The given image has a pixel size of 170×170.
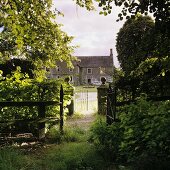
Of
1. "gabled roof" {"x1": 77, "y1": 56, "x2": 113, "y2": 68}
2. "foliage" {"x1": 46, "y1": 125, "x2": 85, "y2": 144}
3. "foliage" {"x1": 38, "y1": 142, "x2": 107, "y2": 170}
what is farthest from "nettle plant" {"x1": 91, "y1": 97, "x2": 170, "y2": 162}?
"gabled roof" {"x1": 77, "y1": 56, "x2": 113, "y2": 68}

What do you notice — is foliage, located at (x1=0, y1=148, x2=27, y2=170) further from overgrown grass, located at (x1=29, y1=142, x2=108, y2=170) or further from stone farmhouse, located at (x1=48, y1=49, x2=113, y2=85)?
stone farmhouse, located at (x1=48, y1=49, x2=113, y2=85)

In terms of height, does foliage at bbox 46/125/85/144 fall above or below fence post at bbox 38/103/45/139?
below

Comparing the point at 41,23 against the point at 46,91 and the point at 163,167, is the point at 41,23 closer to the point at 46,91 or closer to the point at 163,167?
the point at 163,167

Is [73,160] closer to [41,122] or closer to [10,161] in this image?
[10,161]

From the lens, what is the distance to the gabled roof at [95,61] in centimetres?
9381

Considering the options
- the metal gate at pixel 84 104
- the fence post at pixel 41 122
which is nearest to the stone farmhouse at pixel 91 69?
the metal gate at pixel 84 104

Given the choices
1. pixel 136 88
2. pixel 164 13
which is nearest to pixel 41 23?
pixel 164 13

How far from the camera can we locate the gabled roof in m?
93.8

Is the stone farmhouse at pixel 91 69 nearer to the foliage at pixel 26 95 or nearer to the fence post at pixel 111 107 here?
the foliage at pixel 26 95

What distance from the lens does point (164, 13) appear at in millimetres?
4250

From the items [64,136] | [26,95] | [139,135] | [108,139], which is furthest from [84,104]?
[139,135]

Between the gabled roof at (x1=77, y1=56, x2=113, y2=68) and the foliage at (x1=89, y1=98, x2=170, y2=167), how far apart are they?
8524 cm

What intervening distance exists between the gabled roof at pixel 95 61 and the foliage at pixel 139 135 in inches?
3356

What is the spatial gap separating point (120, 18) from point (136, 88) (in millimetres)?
5064
